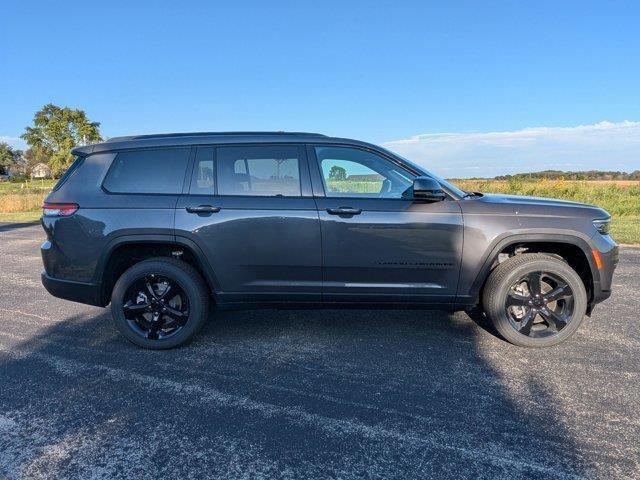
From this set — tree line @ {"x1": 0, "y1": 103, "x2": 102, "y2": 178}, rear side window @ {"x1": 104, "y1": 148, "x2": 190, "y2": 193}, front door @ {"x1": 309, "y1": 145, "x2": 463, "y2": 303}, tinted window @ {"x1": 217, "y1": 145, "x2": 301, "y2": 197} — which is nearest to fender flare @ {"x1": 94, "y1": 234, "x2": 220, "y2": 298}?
rear side window @ {"x1": 104, "y1": 148, "x2": 190, "y2": 193}

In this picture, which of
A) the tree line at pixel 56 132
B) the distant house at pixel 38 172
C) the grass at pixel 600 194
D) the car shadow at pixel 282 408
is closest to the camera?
the car shadow at pixel 282 408

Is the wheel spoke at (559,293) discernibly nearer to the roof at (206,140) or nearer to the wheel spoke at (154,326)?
the roof at (206,140)

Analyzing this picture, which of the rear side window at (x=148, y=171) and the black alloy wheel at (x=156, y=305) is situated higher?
the rear side window at (x=148, y=171)

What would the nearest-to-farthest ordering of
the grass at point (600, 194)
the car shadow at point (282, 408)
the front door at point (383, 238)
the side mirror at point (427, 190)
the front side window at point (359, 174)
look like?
the car shadow at point (282, 408)
the side mirror at point (427, 190)
the front door at point (383, 238)
the front side window at point (359, 174)
the grass at point (600, 194)

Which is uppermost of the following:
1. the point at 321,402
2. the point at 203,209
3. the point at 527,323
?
the point at 203,209

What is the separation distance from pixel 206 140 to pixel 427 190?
201cm

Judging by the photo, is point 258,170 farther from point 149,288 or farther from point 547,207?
point 547,207

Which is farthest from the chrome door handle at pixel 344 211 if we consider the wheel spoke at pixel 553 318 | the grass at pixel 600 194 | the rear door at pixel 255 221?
the grass at pixel 600 194

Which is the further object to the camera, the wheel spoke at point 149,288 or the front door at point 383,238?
the wheel spoke at point 149,288

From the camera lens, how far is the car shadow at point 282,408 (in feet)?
7.89

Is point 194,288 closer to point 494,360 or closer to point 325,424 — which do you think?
point 325,424

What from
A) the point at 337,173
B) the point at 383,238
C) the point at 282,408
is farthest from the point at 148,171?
the point at 282,408

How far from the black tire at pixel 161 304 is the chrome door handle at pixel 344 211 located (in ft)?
4.37

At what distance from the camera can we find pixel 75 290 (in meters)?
3.98
